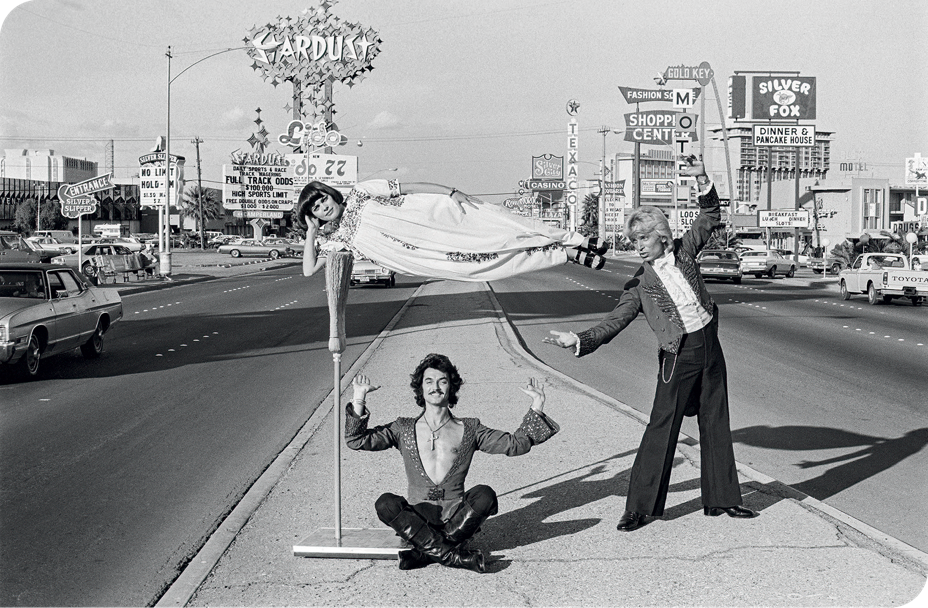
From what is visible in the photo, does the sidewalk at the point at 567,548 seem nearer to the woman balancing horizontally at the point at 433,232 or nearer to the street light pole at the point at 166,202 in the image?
the woman balancing horizontally at the point at 433,232

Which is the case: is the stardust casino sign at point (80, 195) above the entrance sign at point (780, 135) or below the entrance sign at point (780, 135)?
below

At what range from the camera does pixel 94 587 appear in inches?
210

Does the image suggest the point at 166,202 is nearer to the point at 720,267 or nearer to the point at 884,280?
the point at 720,267

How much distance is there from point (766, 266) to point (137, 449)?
42.9 m

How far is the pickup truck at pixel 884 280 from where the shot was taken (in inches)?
1104

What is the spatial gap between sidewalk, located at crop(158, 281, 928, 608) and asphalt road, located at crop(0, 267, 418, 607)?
0.45 m

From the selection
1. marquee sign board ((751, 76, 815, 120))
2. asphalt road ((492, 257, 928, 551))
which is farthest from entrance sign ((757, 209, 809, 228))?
asphalt road ((492, 257, 928, 551))

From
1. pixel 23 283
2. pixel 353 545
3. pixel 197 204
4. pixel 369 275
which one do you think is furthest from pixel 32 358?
pixel 197 204

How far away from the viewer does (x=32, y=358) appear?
13344mm

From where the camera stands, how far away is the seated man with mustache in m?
5.23

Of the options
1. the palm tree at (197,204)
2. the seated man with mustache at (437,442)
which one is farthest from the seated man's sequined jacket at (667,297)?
the palm tree at (197,204)

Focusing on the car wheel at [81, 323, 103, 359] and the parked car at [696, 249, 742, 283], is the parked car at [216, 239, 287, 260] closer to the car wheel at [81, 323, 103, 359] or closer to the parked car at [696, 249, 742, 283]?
the parked car at [696, 249, 742, 283]

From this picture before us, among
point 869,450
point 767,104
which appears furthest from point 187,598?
point 767,104

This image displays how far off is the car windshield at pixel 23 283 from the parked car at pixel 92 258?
18613 mm
